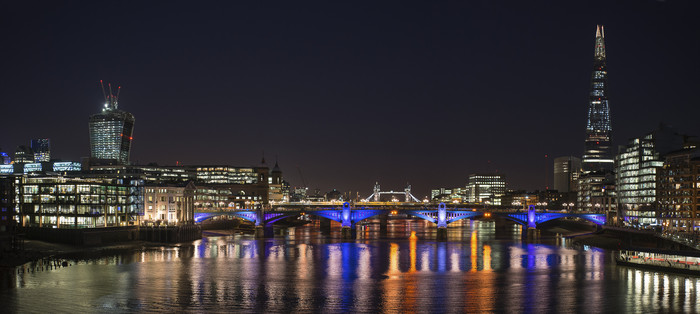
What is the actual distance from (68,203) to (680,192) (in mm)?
98739

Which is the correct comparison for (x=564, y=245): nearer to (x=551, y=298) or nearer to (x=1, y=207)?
(x=551, y=298)

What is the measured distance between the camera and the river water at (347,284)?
54.2 m

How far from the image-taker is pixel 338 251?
3959 inches

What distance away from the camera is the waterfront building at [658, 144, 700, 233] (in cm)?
10575

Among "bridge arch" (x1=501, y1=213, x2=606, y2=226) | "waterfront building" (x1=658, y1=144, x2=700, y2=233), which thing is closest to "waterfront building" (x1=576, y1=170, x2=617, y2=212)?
"bridge arch" (x1=501, y1=213, x2=606, y2=226)

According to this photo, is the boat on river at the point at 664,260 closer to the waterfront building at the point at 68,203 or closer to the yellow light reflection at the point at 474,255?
the yellow light reflection at the point at 474,255

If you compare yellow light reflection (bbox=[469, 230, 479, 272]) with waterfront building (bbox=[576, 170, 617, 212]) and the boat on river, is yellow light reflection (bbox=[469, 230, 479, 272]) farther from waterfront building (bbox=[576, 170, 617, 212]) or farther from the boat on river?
waterfront building (bbox=[576, 170, 617, 212])

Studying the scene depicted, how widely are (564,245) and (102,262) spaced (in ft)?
240

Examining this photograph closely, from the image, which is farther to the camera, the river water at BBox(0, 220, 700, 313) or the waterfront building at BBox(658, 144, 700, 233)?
the waterfront building at BBox(658, 144, 700, 233)

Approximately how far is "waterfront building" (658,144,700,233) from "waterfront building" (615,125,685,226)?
20.9ft

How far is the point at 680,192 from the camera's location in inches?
4301

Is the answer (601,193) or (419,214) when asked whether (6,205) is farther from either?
(601,193)

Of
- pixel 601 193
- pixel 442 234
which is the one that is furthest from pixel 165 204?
pixel 601 193

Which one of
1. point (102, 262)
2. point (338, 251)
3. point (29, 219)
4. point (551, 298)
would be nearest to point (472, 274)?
point (551, 298)
